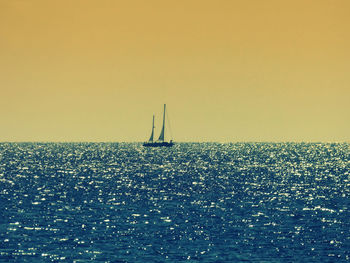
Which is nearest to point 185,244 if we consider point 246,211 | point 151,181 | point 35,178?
point 246,211

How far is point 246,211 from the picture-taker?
9138cm

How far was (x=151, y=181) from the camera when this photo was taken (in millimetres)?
146875

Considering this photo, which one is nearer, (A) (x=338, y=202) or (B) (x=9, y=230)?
(B) (x=9, y=230)

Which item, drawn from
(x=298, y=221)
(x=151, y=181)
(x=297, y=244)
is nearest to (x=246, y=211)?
(x=298, y=221)

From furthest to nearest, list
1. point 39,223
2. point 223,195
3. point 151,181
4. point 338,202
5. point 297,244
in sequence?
point 151,181
point 223,195
point 338,202
point 39,223
point 297,244

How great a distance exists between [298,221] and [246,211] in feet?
34.8

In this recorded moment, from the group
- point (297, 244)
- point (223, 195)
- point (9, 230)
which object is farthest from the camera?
point (223, 195)

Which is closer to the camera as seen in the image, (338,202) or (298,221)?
(298,221)

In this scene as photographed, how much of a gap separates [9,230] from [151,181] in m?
74.4

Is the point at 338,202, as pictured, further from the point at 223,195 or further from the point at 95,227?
the point at 95,227

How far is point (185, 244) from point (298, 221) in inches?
803

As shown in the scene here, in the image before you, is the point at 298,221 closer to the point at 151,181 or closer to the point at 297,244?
the point at 297,244

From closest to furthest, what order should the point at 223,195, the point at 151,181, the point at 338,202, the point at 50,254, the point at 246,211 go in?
the point at 50,254
the point at 246,211
the point at 338,202
the point at 223,195
the point at 151,181

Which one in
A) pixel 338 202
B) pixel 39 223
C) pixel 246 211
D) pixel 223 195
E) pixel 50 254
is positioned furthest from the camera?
pixel 223 195
